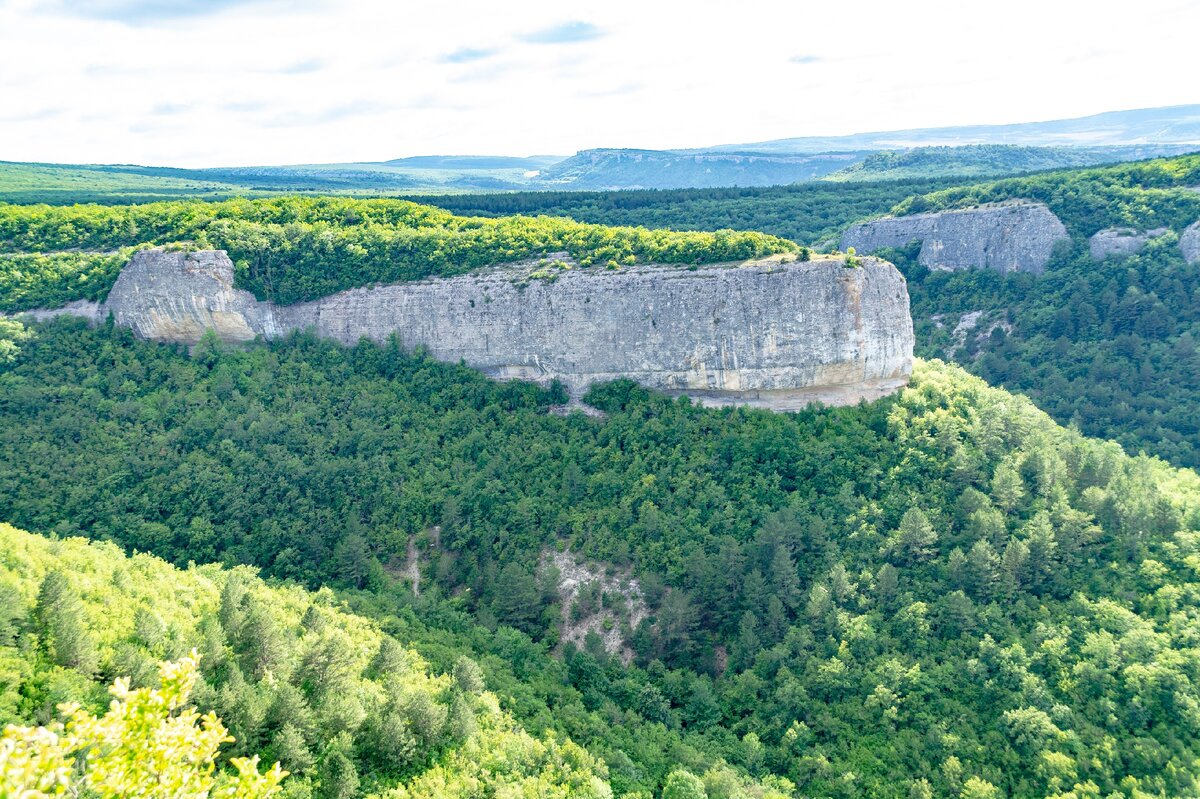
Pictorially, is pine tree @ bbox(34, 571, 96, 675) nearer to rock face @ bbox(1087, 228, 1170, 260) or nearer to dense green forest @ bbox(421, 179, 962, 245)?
dense green forest @ bbox(421, 179, 962, 245)

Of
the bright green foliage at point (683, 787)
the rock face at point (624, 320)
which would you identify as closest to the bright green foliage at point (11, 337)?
the rock face at point (624, 320)

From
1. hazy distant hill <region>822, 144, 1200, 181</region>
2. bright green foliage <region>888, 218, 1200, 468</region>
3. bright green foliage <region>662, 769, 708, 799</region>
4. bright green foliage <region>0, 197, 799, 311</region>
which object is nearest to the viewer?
bright green foliage <region>662, 769, 708, 799</region>

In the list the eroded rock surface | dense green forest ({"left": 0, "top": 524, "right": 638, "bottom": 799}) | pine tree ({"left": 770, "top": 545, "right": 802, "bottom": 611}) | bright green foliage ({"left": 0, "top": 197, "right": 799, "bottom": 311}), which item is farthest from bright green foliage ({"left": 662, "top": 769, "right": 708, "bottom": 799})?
bright green foliage ({"left": 0, "top": 197, "right": 799, "bottom": 311})

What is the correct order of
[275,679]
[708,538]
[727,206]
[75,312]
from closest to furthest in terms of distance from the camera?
1. [275,679]
2. [708,538]
3. [75,312]
4. [727,206]

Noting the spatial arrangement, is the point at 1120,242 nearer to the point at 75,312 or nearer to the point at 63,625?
the point at 63,625

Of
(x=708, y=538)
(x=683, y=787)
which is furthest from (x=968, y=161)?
(x=683, y=787)

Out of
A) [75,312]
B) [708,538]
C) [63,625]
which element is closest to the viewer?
[63,625]
